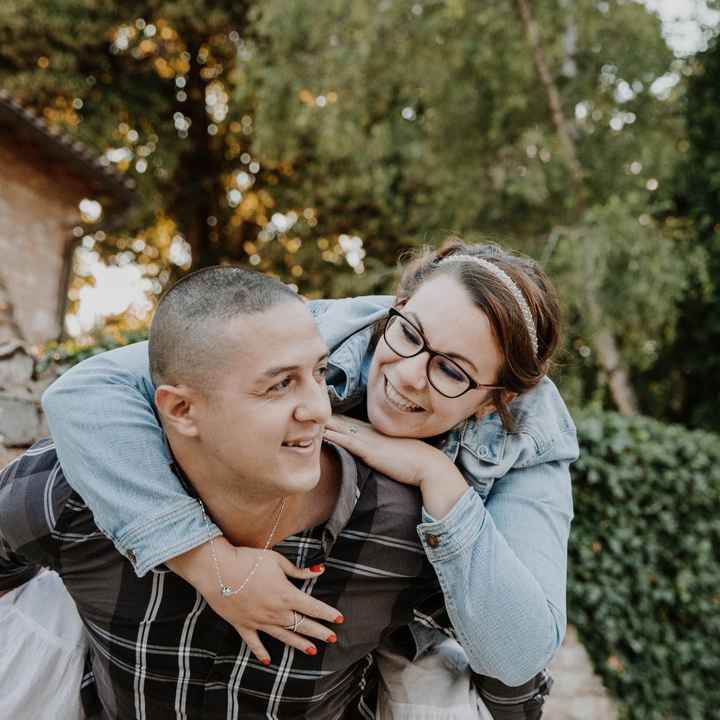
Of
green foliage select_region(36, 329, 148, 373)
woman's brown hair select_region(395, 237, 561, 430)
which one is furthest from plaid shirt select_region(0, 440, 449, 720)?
green foliage select_region(36, 329, 148, 373)

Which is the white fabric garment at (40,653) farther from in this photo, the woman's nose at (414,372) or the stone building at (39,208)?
the stone building at (39,208)

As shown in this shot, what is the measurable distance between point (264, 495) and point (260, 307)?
18.2 inches

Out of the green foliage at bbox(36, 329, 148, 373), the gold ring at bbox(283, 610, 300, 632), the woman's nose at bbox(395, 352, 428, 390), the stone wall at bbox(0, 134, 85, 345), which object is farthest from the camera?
the stone wall at bbox(0, 134, 85, 345)

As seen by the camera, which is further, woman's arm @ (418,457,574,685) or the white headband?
the white headband

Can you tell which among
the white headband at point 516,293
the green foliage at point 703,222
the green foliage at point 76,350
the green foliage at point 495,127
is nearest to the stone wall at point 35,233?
the green foliage at point 495,127

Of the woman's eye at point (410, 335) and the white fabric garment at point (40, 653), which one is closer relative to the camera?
the white fabric garment at point (40, 653)

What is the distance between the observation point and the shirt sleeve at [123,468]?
175 centimetres

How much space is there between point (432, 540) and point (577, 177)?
9253 mm

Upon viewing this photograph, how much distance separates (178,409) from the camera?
5.94 ft

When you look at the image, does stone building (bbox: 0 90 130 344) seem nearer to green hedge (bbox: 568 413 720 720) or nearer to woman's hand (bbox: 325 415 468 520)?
green hedge (bbox: 568 413 720 720)

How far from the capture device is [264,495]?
1.84m

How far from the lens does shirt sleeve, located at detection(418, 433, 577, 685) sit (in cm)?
182

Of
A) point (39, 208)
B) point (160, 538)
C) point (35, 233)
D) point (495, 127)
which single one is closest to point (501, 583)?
point (160, 538)

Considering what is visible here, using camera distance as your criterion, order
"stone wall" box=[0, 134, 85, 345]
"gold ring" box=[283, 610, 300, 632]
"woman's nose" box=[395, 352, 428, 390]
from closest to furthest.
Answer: "gold ring" box=[283, 610, 300, 632] < "woman's nose" box=[395, 352, 428, 390] < "stone wall" box=[0, 134, 85, 345]
